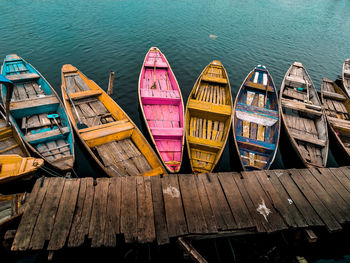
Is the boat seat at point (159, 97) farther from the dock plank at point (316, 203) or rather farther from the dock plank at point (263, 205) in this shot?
the dock plank at point (316, 203)

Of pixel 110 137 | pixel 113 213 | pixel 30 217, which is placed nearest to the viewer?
pixel 30 217

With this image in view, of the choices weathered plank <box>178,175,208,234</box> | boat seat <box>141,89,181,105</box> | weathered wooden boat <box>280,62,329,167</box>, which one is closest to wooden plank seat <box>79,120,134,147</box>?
boat seat <box>141,89,181,105</box>

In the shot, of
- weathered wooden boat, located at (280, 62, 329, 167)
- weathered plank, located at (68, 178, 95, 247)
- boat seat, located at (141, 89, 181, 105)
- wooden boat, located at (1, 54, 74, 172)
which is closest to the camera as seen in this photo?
weathered plank, located at (68, 178, 95, 247)

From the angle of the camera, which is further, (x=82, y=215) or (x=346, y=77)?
(x=346, y=77)

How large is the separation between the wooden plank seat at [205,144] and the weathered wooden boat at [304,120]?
4.14 meters

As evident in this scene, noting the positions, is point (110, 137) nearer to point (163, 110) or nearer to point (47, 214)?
point (163, 110)

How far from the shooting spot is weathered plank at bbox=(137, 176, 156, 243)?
5734 millimetres

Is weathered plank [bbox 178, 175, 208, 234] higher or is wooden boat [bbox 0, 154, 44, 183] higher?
wooden boat [bbox 0, 154, 44, 183]

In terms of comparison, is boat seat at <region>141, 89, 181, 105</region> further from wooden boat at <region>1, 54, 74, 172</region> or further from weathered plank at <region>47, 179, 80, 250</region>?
weathered plank at <region>47, 179, 80, 250</region>

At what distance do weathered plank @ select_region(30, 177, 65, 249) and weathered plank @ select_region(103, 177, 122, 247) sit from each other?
5.33 feet

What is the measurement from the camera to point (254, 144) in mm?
9797

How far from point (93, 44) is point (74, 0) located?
67.2 ft

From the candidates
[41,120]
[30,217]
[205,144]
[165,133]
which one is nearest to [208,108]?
[205,144]

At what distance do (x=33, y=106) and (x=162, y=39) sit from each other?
19.1 meters
